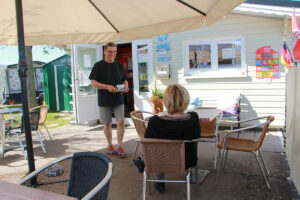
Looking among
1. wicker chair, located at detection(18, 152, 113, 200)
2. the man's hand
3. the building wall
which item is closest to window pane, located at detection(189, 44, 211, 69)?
→ the building wall

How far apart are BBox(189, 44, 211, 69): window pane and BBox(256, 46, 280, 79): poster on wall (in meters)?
1.13

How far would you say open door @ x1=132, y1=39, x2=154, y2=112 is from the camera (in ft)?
23.4

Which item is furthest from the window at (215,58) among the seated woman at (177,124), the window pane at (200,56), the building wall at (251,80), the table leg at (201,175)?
the seated woman at (177,124)

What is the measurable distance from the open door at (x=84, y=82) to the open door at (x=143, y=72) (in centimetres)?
121

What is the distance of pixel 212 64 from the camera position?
650 centimetres

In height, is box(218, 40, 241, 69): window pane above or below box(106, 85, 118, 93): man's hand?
above

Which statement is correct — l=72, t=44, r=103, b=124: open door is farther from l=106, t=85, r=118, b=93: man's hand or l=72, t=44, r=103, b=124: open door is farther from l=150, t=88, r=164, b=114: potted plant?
l=106, t=85, r=118, b=93: man's hand

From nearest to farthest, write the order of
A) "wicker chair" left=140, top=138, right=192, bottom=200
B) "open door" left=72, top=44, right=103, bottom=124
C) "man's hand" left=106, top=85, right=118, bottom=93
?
1. "wicker chair" left=140, top=138, right=192, bottom=200
2. "man's hand" left=106, top=85, right=118, bottom=93
3. "open door" left=72, top=44, right=103, bottom=124

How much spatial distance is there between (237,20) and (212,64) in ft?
3.72

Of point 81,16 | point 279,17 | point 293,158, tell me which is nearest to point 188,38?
point 279,17

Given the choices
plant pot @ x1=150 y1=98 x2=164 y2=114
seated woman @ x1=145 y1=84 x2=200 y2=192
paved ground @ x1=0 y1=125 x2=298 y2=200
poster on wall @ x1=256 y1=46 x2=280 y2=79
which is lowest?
paved ground @ x1=0 y1=125 x2=298 y2=200

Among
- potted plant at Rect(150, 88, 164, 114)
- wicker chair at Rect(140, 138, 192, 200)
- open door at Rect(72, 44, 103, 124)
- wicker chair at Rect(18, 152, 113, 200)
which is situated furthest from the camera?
open door at Rect(72, 44, 103, 124)

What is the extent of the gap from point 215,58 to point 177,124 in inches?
173

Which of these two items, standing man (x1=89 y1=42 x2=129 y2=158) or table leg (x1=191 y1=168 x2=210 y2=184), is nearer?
table leg (x1=191 y1=168 x2=210 y2=184)
